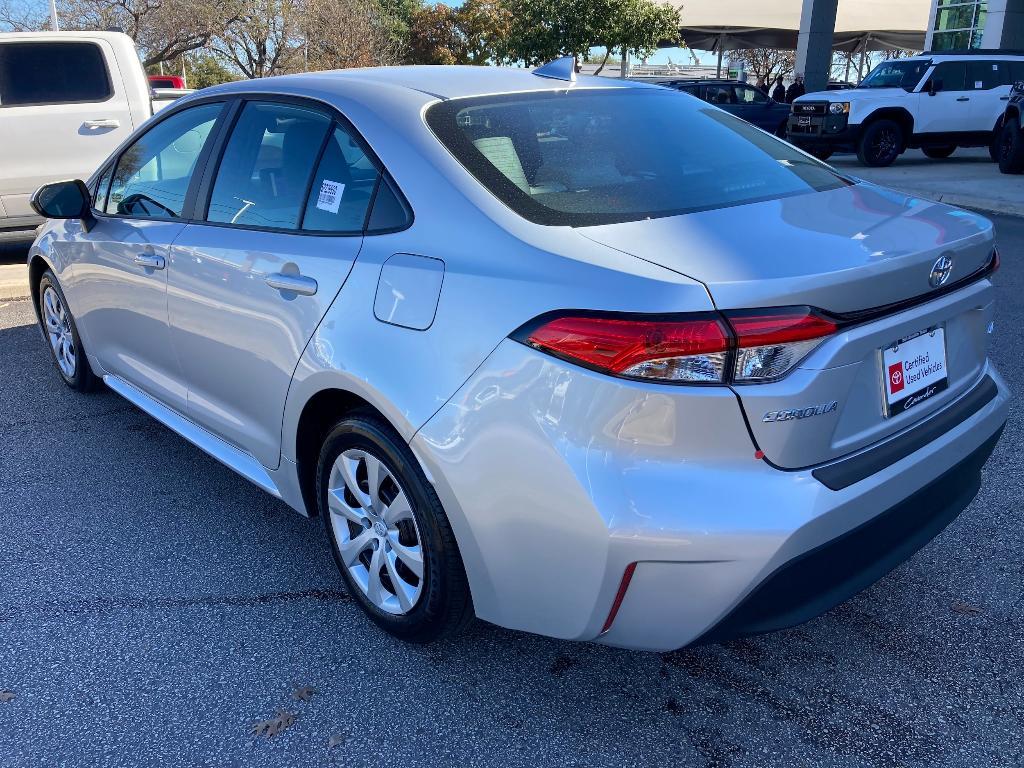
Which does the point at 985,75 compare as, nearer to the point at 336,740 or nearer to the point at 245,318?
the point at 245,318

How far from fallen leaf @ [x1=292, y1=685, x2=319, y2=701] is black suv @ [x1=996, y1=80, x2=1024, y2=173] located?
14588 millimetres

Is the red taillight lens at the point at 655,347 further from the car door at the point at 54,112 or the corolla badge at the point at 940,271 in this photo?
the car door at the point at 54,112

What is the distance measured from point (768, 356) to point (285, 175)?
5.94ft

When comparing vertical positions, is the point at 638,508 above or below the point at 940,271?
below

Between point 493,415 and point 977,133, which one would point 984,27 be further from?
point 493,415

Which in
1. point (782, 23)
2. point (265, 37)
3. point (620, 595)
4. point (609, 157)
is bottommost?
point (620, 595)

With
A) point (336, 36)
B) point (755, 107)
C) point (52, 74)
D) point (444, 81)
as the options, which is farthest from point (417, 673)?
point (336, 36)

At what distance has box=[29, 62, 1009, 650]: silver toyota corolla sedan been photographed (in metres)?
2.00

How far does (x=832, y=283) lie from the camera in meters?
2.03

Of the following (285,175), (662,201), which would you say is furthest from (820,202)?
(285,175)

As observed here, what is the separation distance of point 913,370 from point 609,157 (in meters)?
1.08

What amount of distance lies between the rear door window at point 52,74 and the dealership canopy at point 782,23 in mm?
32007

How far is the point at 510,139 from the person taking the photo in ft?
8.82

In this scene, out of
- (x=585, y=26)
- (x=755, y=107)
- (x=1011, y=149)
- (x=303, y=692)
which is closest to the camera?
(x=303, y=692)
